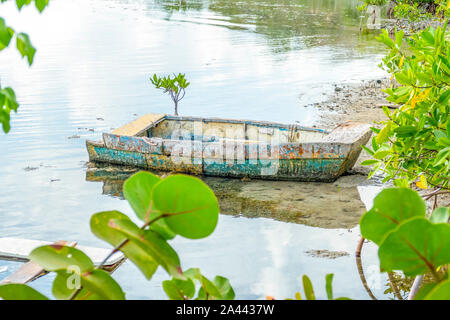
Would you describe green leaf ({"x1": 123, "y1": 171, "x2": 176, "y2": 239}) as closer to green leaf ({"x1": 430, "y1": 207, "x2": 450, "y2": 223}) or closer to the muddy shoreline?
green leaf ({"x1": 430, "y1": 207, "x2": 450, "y2": 223})

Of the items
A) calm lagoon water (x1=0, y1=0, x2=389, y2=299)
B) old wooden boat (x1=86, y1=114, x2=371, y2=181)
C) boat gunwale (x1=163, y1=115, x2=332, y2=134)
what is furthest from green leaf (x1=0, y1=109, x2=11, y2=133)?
boat gunwale (x1=163, y1=115, x2=332, y2=134)

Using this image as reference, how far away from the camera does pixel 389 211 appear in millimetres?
648

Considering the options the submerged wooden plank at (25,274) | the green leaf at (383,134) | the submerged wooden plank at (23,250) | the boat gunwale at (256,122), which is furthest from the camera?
the boat gunwale at (256,122)

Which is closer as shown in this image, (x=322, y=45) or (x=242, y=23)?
(x=322, y=45)

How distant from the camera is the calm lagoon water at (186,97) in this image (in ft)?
26.6

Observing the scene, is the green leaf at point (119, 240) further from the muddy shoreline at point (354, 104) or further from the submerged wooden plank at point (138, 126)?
the muddy shoreline at point (354, 104)

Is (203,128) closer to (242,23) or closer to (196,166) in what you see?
(196,166)

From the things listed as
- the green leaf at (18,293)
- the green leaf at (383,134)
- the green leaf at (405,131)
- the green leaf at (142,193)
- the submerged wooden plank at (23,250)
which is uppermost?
the green leaf at (142,193)

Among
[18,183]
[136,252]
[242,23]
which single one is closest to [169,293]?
[136,252]

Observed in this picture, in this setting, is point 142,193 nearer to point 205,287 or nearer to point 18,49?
point 205,287

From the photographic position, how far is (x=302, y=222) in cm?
942

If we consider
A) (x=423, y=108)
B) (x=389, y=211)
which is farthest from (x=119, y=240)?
(x=423, y=108)

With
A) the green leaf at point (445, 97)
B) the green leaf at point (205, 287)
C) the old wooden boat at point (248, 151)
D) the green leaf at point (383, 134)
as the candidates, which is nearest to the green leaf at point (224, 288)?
the green leaf at point (205, 287)

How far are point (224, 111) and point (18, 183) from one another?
7.99 metres
